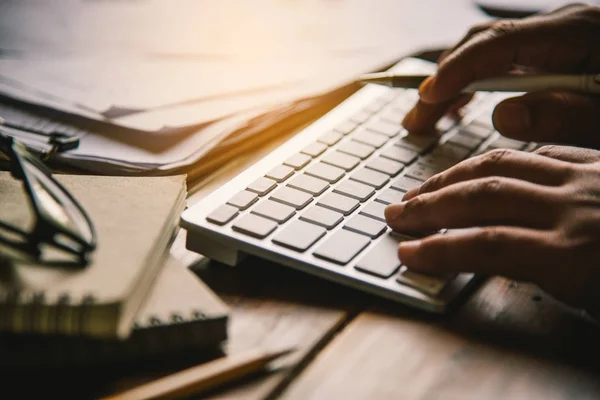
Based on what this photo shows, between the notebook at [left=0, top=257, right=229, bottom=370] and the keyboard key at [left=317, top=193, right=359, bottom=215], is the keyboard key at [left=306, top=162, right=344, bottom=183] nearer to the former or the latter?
the keyboard key at [left=317, top=193, right=359, bottom=215]

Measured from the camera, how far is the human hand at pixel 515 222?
0.51m

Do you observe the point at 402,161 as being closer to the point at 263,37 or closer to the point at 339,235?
the point at 339,235

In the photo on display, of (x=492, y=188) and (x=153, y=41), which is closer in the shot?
(x=492, y=188)

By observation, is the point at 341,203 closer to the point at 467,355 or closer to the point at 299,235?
the point at 299,235

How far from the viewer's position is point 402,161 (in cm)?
72

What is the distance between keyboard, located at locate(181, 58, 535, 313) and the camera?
528mm

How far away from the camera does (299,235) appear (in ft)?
1.82

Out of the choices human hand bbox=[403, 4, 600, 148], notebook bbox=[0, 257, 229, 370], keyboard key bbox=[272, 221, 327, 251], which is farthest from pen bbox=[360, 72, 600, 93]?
notebook bbox=[0, 257, 229, 370]

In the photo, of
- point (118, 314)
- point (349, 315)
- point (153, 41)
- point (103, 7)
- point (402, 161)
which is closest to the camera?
point (118, 314)

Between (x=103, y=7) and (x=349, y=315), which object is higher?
(x=103, y=7)

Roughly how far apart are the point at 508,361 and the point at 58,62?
682 mm

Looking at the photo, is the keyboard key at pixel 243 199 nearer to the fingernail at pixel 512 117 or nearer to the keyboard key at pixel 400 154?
the keyboard key at pixel 400 154

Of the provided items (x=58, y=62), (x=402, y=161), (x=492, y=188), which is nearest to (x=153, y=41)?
(x=58, y=62)

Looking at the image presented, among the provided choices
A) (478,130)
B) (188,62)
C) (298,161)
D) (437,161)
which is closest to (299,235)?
(298,161)
